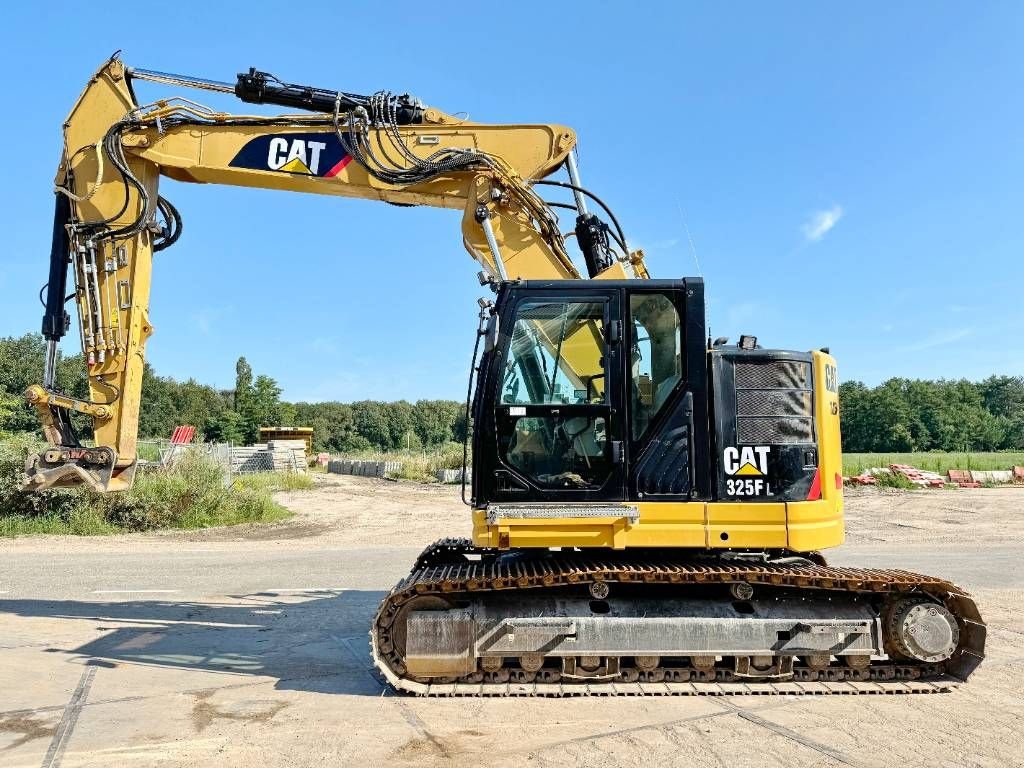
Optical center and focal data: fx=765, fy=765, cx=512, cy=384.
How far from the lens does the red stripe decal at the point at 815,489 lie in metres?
5.76

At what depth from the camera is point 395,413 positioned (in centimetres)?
10369

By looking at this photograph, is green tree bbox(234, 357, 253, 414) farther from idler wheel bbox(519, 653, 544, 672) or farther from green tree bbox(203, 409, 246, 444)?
idler wheel bbox(519, 653, 544, 672)

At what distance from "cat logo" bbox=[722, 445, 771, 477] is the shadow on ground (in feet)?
10.1

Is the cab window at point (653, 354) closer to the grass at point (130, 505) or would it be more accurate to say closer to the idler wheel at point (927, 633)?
the idler wheel at point (927, 633)

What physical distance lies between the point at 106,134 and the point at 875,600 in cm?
795

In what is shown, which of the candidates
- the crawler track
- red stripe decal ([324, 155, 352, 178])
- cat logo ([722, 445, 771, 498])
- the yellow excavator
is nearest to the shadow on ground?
the crawler track

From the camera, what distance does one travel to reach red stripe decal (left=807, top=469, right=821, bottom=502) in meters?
5.76

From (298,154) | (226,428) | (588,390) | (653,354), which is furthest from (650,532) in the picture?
(226,428)

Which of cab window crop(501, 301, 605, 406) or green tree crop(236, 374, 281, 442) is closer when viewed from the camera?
cab window crop(501, 301, 605, 406)

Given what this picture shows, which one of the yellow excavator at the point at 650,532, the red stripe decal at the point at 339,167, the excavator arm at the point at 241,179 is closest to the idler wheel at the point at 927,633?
the yellow excavator at the point at 650,532

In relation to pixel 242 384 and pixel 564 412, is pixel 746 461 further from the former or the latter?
pixel 242 384

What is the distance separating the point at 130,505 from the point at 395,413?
86.7 meters

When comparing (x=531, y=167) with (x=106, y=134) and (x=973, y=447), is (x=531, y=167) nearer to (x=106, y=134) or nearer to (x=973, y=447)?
(x=106, y=134)

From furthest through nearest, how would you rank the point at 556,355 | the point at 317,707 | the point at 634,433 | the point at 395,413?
1. the point at 395,413
2. the point at 556,355
3. the point at 634,433
4. the point at 317,707
